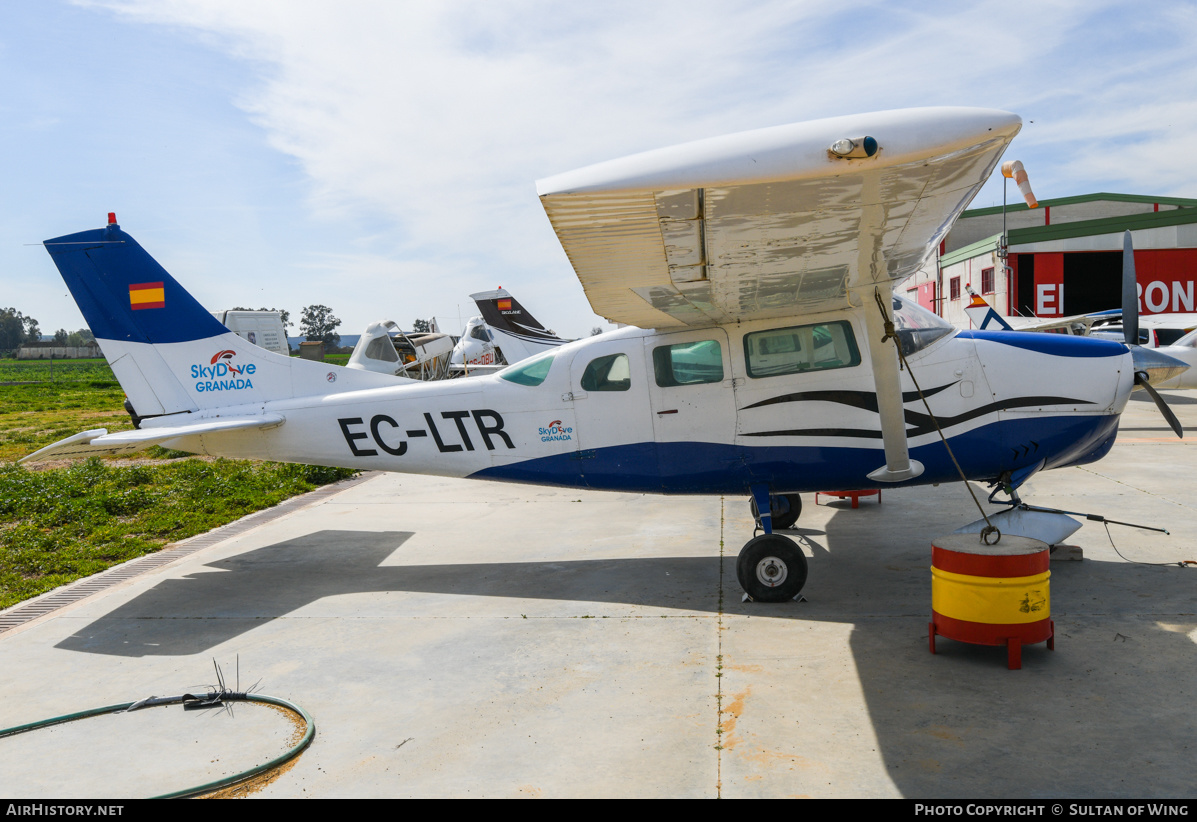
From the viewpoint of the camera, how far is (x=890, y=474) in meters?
5.82

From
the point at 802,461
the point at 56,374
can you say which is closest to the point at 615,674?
the point at 802,461

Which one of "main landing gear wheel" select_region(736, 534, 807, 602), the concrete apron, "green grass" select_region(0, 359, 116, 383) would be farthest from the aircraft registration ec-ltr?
"green grass" select_region(0, 359, 116, 383)

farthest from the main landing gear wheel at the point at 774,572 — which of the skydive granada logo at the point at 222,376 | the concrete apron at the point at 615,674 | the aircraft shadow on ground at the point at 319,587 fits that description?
the skydive granada logo at the point at 222,376

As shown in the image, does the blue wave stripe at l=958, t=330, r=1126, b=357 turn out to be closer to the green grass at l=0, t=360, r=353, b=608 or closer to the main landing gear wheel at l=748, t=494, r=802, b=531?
the main landing gear wheel at l=748, t=494, r=802, b=531

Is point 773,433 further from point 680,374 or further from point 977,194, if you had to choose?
point 977,194

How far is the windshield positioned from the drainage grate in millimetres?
6885

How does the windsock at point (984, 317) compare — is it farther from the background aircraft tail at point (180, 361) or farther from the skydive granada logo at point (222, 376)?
the skydive granada logo at point (222, 376)

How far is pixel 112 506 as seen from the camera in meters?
9.95

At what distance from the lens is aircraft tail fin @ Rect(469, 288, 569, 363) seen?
26.6m

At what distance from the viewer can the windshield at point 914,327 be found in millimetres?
6047

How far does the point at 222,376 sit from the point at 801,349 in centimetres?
516

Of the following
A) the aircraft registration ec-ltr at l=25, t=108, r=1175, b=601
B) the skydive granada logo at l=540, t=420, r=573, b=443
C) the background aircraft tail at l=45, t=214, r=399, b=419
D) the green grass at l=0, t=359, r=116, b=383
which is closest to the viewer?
the aircraft registration ec-ltr at l=25, t=108, r=1175, b=601
